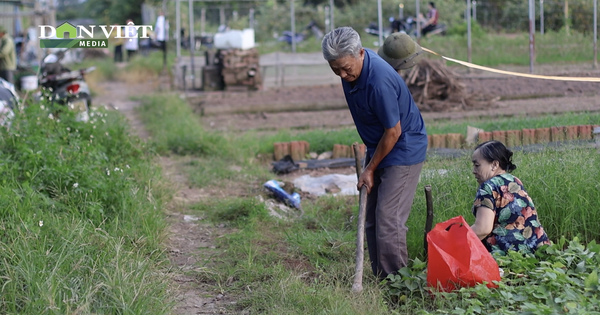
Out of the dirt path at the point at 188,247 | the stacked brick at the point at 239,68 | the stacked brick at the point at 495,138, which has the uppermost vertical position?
the stacked brick at the point at 239,68

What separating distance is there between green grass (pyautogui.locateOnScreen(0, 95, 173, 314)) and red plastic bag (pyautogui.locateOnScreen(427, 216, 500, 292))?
A: 156cm

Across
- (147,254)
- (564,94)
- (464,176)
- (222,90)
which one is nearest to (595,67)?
(564,94)

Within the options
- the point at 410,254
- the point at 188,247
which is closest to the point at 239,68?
the point at 188,247

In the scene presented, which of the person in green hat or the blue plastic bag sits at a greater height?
the person in green hat

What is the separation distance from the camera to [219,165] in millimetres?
8391

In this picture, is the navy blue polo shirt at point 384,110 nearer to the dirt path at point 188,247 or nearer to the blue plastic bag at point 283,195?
the dirt path at point 188,247

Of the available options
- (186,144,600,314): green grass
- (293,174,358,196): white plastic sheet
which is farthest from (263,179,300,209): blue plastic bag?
(293,174,358,196): white plastic sheet

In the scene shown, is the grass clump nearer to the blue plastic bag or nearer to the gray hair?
the blue plastic bag

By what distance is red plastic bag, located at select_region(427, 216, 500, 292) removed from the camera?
3793 millimetres

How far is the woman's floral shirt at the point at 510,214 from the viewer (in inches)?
161

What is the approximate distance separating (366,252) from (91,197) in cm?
217

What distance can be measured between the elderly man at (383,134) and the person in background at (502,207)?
40 cm

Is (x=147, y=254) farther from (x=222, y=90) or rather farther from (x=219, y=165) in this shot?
(x=222, y=90)

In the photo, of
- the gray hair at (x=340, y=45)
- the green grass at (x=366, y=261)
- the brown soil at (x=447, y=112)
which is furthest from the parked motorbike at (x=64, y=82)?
the gray hair at (x=340, y=45)
